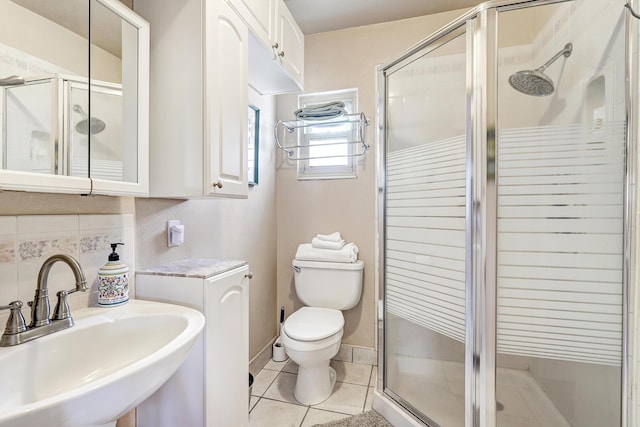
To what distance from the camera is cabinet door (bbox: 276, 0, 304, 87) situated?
165 centimetres

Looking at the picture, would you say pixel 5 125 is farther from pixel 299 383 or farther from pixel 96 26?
pixel 299 383

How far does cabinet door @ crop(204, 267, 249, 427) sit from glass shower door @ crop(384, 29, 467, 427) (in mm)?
835

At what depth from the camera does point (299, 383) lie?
1.72 metres

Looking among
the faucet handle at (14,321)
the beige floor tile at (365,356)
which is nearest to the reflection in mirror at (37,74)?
the faucet handle at (14,321)

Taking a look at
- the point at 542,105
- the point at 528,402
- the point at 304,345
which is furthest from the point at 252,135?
the point at 528,402

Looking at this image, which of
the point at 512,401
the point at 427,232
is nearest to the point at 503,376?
the point at 512,401

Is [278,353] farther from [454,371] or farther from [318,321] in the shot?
[454,371]

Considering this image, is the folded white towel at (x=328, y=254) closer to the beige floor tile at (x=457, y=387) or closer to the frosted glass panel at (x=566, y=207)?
the beige floor tile at (x=457, y=387)

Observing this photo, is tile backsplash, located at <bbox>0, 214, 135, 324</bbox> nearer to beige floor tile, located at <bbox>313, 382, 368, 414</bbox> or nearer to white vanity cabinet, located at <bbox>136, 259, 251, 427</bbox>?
white vanity cabinet, located at <bbox>136, 259, 251, 427</bbox>

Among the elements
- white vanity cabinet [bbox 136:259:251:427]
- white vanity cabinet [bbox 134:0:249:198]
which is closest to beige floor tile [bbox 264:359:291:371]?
white vanity cabinet [bbox 136:259:251:427]

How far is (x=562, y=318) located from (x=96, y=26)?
195cm

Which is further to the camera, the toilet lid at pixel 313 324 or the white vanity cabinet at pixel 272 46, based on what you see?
the toilet lid at pixel 313 324

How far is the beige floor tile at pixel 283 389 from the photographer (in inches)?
68.2

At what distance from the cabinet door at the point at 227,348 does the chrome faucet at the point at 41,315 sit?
15.2 inches
